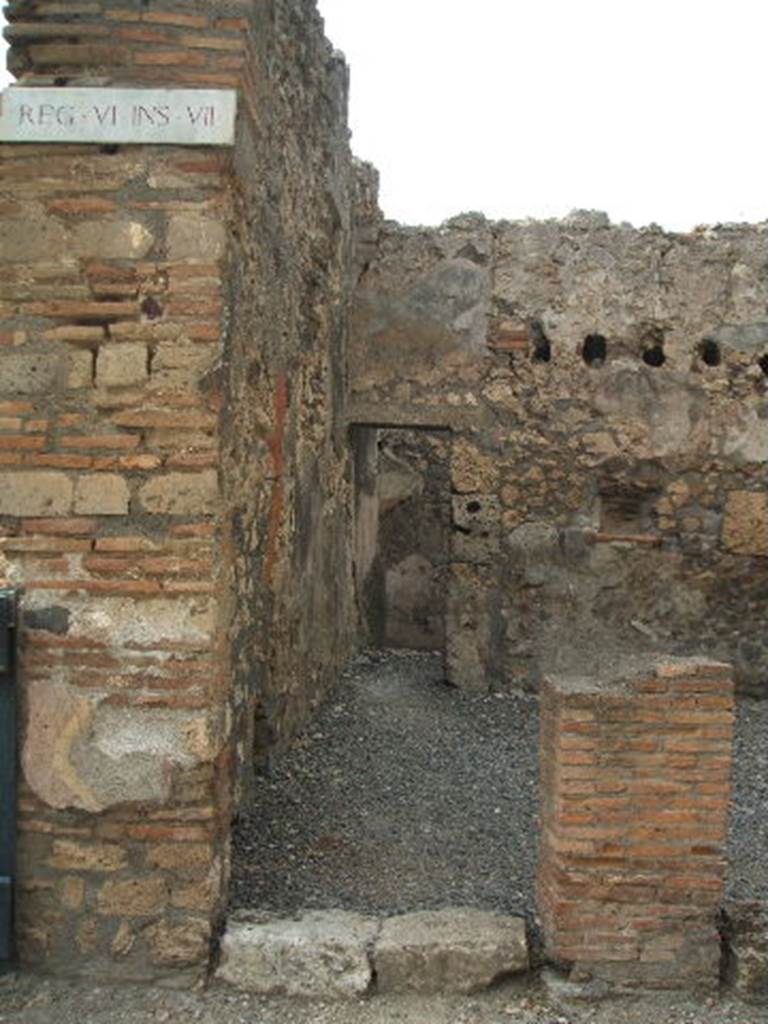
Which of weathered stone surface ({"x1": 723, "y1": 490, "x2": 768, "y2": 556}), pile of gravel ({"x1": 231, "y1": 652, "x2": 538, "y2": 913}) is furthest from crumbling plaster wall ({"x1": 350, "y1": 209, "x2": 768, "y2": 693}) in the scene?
pile of gravel ({"x1": 231, "y1": 652, "x2": 538, "y2": 913})

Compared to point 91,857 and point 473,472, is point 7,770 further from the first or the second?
point 473,472

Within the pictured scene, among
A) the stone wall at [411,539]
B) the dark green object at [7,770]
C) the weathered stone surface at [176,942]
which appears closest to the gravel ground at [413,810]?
the weathered stone surface at [176,942]

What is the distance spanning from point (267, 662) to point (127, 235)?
2.50 meters

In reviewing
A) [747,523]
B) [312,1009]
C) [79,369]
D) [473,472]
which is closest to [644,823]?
[312,1009]

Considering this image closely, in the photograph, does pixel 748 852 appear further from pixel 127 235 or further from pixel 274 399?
pixel 127 235

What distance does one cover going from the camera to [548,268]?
7465 millimetres

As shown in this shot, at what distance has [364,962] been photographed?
331cm

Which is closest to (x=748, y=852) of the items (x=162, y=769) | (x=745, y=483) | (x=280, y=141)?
(x=162, y=769)

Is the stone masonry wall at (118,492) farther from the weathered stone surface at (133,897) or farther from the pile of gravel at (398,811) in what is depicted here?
the pile of gravel at (398,811)

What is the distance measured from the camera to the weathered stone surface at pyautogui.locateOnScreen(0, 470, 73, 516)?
3.32 m

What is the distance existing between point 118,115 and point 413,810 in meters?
3.39

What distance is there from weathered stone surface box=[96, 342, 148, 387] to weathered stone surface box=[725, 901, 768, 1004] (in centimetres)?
264

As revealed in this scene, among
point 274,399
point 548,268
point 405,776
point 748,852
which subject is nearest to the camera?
point 748,852

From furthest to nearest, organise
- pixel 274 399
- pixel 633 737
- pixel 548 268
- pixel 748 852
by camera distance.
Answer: pixel 548 268, pixel 274 399, pixel 748 852, pixel 633 737
